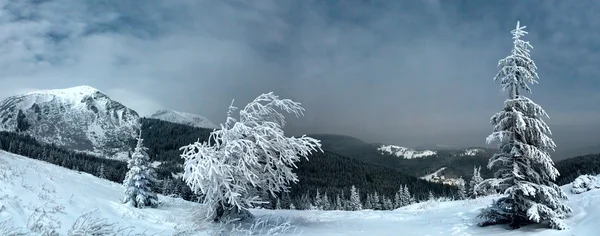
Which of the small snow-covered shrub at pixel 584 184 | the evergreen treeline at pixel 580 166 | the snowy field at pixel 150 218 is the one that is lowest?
the snowy field at pixel 150 218

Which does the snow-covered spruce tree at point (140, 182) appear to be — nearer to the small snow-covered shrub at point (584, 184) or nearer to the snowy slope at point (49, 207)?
the snowy slope at point (49, 207)

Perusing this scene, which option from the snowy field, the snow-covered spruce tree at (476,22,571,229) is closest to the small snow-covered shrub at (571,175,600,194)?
the snowy field

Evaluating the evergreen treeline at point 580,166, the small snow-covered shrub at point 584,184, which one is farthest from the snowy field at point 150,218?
the evergreen treeline at point 580,166

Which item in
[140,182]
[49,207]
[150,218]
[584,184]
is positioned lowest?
[150,218]

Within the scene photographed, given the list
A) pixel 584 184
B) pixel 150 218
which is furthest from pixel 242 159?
pixel 584 184

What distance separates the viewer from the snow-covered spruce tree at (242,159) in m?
14.2

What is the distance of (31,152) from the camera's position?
392 ft

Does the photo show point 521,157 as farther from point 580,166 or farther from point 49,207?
point 580,166

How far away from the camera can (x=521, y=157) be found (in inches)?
574

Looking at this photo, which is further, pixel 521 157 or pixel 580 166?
pixel 580 166

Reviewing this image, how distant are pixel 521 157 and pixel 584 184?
6.47 metres

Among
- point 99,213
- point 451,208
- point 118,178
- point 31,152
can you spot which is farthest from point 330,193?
point 99,213

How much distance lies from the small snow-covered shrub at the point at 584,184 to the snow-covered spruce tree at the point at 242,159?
1370 cm

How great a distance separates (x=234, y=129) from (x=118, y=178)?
118 m
